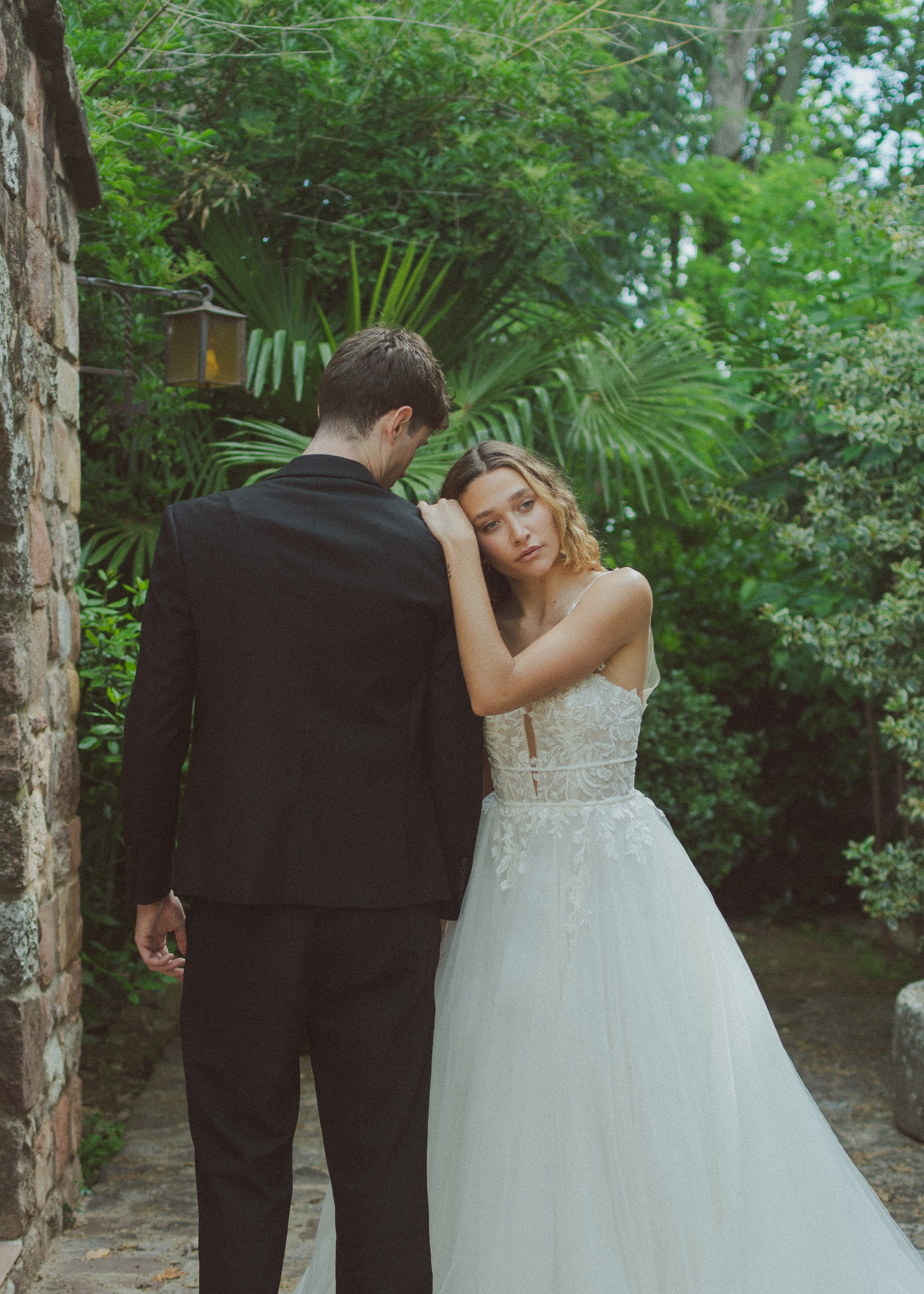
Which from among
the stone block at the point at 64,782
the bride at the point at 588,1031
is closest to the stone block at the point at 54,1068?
the stone block at the point at 64,782

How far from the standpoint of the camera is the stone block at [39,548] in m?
2.43

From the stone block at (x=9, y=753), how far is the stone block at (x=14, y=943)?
247 mm

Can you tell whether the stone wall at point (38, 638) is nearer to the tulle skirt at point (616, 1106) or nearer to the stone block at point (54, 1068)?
the stone block at point (54, 1068)

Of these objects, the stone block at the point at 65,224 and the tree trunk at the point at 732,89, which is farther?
the tree trunk at the point at 732,89

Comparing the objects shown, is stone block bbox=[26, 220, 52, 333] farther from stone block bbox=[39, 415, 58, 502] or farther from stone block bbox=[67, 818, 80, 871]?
stone block bbox=[67, 818, 80, 871]

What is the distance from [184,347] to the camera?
11.7 ft

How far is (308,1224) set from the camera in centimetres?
292

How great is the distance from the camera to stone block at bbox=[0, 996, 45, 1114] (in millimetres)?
2328

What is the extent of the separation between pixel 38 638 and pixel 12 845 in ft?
1.53

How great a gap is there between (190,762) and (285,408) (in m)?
2.83

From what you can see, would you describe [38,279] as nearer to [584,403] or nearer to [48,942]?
[48,942]

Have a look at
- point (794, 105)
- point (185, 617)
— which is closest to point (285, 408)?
point (185, 617)

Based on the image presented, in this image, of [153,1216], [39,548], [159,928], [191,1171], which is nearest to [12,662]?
[39,548]

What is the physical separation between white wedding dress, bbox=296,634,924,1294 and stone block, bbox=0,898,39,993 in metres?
0.80
